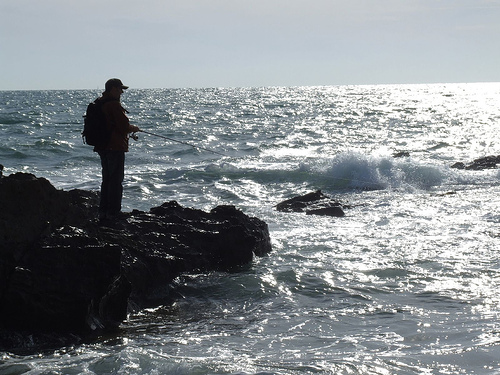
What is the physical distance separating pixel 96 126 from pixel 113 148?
0.29 m

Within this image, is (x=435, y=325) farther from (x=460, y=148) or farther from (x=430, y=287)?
(x=460, y=148)

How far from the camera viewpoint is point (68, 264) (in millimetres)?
5277

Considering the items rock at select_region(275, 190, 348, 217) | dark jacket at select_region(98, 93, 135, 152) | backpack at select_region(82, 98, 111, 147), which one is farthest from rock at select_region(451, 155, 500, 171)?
backpack at select_region(82, 98, 111, 147)

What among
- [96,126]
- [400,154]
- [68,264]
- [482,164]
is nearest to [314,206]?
[96,126]

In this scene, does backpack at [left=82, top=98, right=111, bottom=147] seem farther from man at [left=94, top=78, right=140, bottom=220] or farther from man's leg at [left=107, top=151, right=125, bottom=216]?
man's leg at [left=107, top=151, right=125, bottom=216]

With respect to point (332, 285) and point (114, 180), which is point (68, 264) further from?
point (332, 285)

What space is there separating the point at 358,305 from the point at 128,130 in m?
2.90

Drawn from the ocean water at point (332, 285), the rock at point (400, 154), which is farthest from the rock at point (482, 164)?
the rock at point (400, 154)

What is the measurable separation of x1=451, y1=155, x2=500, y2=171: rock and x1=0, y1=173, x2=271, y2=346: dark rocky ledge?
42.8 ft

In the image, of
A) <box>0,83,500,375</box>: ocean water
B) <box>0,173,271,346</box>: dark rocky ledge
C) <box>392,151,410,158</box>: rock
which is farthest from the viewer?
<box>392,151,410,158</box>: rock

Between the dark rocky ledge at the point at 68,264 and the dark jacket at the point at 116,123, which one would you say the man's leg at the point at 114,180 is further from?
the dark rocky ledge at the point at 68,264

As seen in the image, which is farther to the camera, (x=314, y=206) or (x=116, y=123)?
(x=314, y=206)

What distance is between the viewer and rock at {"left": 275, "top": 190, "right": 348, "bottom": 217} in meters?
11.4

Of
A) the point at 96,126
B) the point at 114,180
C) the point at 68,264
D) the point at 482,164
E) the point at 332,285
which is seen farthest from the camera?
the point at 482,164
